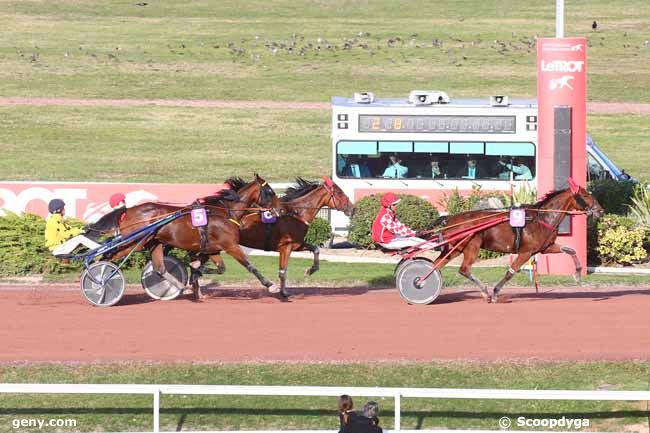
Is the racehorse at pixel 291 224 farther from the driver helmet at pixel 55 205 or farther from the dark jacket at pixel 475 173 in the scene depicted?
the dark jacket at pixel 475 173

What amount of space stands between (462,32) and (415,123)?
35610 millimetres

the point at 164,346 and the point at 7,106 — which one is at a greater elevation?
the point at 7,106

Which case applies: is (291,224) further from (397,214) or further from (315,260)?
(397,214)

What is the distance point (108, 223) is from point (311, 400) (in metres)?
5.65

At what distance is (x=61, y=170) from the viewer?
3700cm

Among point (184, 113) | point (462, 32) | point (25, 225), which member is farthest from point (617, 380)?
point (462, 32)

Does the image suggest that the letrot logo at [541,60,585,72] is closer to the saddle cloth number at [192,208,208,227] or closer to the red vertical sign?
the red vertical sign

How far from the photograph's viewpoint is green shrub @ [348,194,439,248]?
948 inches

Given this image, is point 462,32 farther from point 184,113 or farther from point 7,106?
point 7,106

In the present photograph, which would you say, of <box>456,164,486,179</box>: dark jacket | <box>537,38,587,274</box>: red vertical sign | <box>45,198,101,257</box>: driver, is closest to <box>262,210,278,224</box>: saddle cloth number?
<box>45,198,101,257</box>: driver

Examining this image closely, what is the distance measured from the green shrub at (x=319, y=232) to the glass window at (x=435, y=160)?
193 cm

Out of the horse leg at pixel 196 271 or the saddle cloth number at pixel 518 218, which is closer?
the saddle cloth number at pixel 518 218

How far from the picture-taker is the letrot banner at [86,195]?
24.3m

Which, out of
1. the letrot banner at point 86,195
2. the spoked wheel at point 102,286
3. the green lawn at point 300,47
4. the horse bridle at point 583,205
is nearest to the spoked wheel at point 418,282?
the horse bridle at point 583,205
